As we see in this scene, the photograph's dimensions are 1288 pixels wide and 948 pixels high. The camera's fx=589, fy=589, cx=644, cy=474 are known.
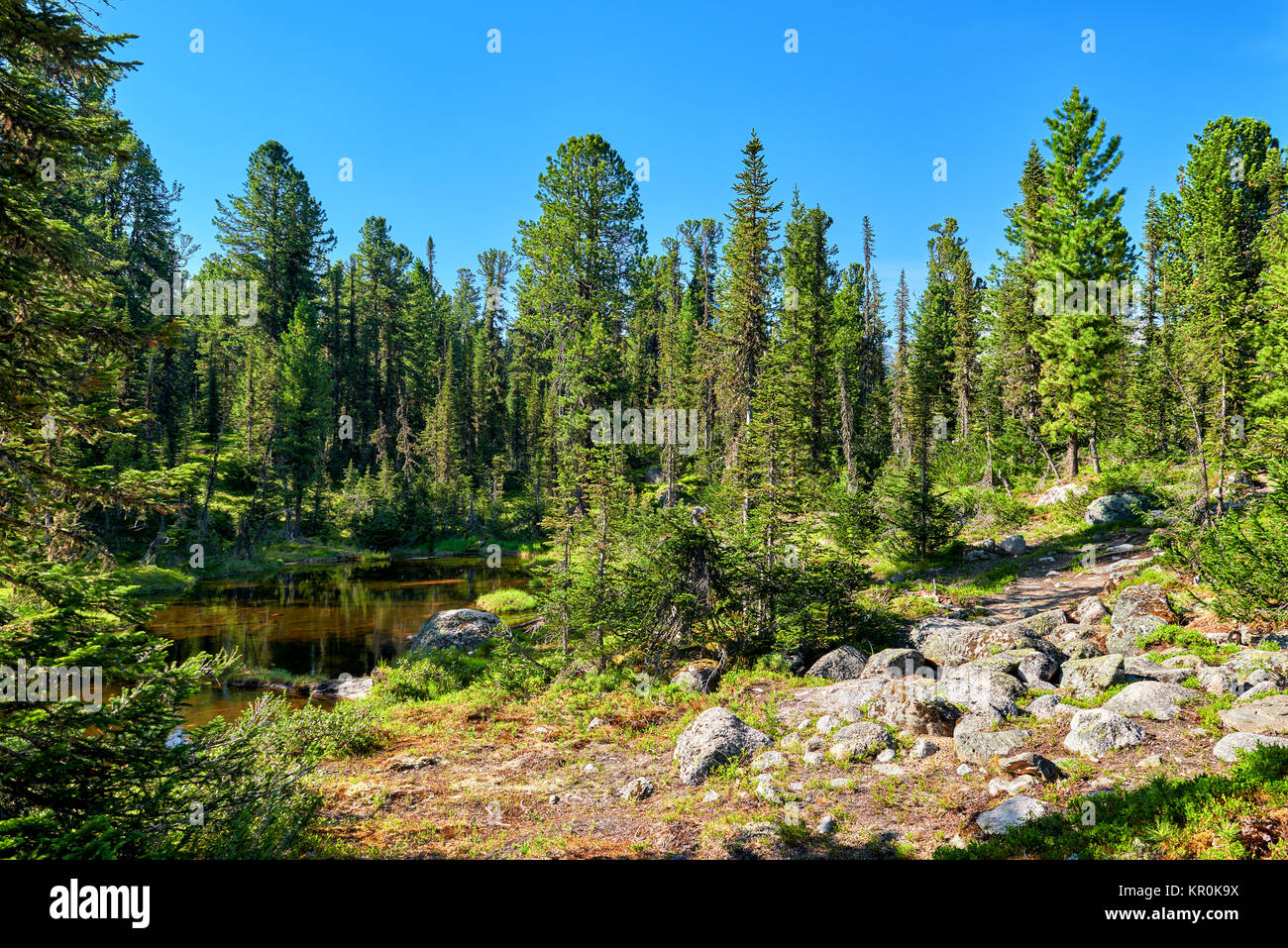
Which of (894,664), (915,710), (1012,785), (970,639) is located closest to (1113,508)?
(970,639)

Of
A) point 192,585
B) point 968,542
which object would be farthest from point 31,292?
point 192,585

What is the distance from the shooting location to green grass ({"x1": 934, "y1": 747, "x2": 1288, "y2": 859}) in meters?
5.15

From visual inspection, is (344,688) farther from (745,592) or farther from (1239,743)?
(1239,743)

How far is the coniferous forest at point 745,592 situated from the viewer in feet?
20.1

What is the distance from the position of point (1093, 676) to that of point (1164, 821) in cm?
531

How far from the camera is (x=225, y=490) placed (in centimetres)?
4766

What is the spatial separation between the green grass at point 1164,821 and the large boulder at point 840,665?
6.89 metres

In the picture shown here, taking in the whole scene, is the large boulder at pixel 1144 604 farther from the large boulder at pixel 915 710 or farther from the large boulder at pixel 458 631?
the large boulder at pixel 458 631

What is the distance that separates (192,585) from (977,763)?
131 ft

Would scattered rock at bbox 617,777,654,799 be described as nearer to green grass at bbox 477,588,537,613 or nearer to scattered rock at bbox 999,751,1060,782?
scattered rock at bbox 999,751,1060,782

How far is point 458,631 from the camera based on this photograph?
20609mm

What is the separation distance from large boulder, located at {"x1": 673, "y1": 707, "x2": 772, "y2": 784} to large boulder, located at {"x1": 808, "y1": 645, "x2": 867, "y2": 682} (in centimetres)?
385
